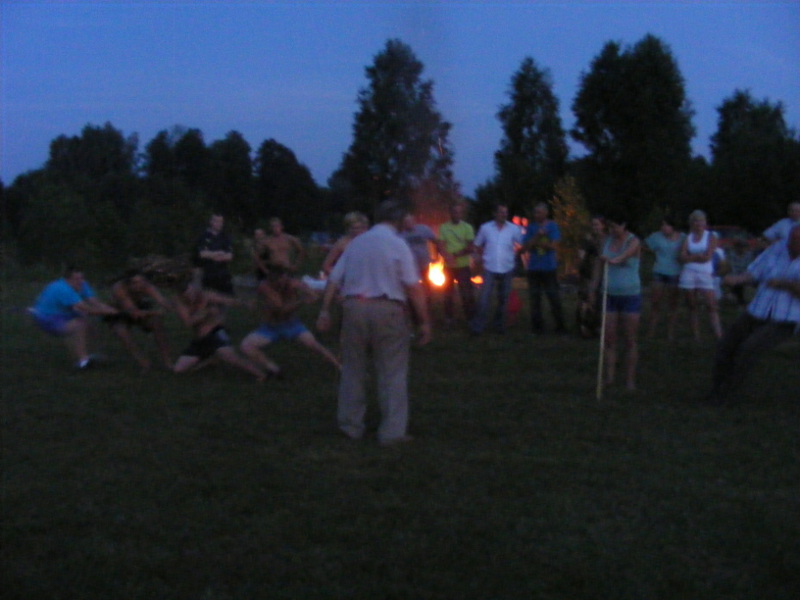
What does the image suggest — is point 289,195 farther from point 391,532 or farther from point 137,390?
point 391,532

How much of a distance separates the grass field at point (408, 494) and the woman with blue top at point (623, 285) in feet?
1.69

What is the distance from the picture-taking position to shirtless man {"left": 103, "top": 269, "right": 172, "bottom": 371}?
9.30 m

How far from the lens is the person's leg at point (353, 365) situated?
20.2 feet

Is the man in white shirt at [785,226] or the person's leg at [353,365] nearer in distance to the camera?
the person's leg at [353,365]

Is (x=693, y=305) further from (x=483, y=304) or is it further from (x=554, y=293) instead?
(x=483, y=304)

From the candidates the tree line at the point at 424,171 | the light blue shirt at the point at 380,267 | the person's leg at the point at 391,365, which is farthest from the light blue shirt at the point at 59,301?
the tree line at the point at 424,171

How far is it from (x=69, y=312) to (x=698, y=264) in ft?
23.9

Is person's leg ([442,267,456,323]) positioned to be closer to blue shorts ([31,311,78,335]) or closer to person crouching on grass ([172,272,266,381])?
person crouching on grass ([172,272,266,381])

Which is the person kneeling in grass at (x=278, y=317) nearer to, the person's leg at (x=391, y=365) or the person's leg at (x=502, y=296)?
the person's leg at (x=391, y=365)

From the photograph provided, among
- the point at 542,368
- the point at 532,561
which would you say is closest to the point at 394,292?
the point at 532,561

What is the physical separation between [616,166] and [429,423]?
29843 mm

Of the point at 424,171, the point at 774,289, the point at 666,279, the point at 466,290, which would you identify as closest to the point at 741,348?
the point at 774,289

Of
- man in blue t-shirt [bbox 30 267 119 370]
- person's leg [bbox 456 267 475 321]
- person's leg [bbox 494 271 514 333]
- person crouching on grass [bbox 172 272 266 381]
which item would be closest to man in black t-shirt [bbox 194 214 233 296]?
man in blue t-shirt [bbox 30 267 119 370]

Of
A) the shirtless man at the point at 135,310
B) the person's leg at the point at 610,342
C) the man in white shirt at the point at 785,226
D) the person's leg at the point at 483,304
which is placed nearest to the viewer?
the person's leg at the point at 610,342
